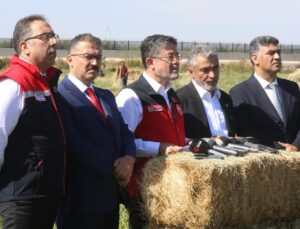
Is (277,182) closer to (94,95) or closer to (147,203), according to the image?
(147,203)

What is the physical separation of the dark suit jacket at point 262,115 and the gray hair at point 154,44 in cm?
108

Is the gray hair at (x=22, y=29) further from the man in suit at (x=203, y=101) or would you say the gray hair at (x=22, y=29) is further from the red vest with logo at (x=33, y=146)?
the man in suit at (x=203, y=101)

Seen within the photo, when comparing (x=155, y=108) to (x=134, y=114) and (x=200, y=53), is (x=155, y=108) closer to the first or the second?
(x=134, y=114)

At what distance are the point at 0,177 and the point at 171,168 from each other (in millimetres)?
1259

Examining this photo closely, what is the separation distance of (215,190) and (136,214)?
0.83 m

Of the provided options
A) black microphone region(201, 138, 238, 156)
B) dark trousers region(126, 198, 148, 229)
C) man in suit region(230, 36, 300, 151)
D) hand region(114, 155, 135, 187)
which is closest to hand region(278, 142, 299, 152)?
man in suit region(230, 36, 300, 151)

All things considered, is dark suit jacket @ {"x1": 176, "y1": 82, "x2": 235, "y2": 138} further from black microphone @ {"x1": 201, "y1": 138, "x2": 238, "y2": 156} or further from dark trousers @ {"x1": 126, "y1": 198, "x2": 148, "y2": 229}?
dark trousers @ {"x1": 126, "y1": 198, "x2": 148, "y2": 229}

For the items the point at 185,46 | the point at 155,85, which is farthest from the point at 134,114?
the point at 185,46

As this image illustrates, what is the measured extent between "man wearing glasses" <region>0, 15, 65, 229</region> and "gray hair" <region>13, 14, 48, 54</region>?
4.3 inches

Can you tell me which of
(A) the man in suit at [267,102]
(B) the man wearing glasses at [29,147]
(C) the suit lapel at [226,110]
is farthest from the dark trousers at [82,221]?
(A) the man in suit at [267,102]

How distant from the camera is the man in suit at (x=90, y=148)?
4.42m

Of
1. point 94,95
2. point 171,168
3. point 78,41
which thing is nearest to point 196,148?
point 171,168

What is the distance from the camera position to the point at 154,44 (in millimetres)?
5246

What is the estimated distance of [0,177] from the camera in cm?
402
